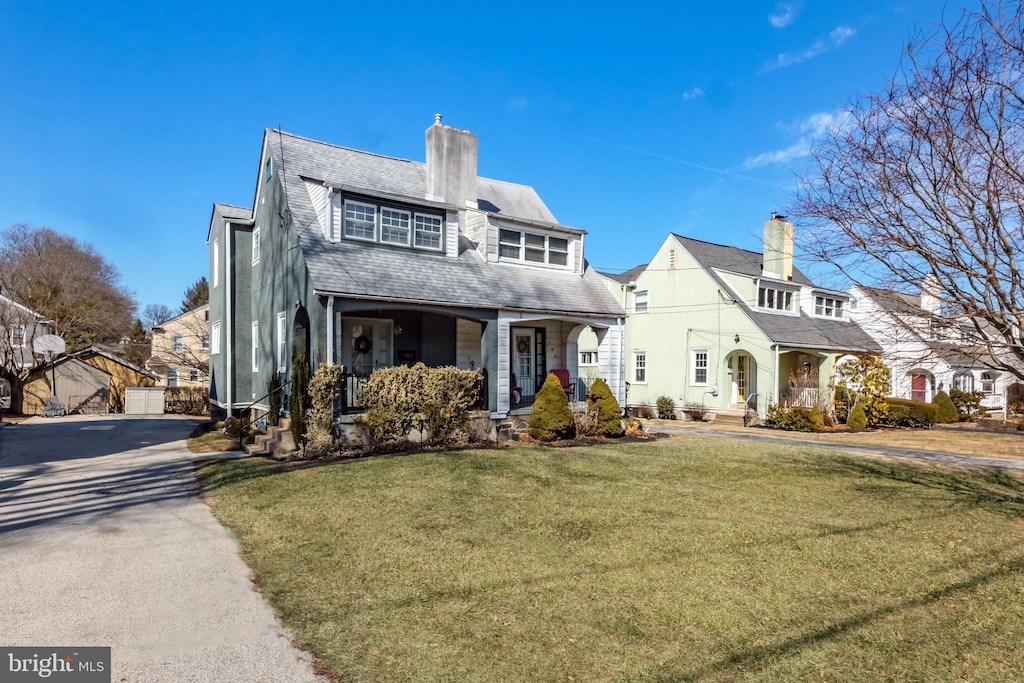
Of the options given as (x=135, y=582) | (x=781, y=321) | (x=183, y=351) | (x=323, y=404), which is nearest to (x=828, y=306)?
(x=781, y=321)

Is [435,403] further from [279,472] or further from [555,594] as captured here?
[555,594]

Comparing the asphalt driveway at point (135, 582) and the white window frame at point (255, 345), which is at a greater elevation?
the white window frame at point (255, 345)

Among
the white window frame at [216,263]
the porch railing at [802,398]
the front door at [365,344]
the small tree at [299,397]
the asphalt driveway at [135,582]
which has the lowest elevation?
the asphalt driveway at [135,582]

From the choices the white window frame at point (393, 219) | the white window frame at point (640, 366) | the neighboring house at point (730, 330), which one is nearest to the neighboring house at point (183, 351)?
the white window frame at point (640, 366)

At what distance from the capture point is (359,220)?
48.9ft

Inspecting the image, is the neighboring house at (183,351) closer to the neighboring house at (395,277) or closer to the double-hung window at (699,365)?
the neighboring house at (395,277)

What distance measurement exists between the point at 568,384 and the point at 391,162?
29.3 feet

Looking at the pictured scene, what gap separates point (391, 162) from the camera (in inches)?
745

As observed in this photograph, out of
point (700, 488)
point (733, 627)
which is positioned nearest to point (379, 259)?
point (700, 488)

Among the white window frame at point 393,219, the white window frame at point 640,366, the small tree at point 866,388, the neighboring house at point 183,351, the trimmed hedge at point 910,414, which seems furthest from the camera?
the neighboring house at point 183,351

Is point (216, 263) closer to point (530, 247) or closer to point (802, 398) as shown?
point (530, 247)

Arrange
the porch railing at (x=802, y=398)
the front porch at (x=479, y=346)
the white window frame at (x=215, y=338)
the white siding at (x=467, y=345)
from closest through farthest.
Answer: the front porch at (x=479, y=346), the white siding at (x=467, y=345), the white window frame at (x=215, y=338), the porch railing at (x=802, y=398)

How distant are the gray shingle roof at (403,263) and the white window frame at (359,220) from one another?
0.69ft

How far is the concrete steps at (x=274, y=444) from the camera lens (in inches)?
490
